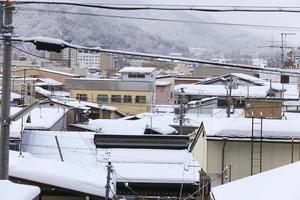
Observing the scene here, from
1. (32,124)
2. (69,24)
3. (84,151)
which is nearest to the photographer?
(84,151)

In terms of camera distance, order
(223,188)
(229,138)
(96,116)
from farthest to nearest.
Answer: (96,116), (229,138), (223,188)

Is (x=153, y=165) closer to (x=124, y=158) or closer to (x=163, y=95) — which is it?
(x=124, y=158)

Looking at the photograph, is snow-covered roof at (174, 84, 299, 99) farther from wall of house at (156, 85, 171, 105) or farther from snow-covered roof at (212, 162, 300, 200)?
snow-covered roof at (212, 162, 300, 200)

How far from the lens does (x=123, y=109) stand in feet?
119

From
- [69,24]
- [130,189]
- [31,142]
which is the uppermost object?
[69,24]

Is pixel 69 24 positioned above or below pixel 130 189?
above

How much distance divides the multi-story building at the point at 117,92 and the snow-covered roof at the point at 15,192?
1184 inches

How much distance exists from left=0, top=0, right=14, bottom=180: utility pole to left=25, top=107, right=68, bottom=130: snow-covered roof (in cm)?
859

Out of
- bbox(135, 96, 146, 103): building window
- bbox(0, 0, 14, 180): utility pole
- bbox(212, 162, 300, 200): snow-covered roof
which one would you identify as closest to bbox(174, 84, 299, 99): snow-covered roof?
bbox(135, 96, 146, 103): building window

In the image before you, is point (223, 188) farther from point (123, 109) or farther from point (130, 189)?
point (123, 109)

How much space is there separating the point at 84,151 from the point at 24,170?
5.39m

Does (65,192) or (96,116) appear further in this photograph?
(96,116)

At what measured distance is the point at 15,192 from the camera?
5.29 metres

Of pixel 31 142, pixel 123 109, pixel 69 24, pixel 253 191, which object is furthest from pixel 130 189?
pixel 69 24
